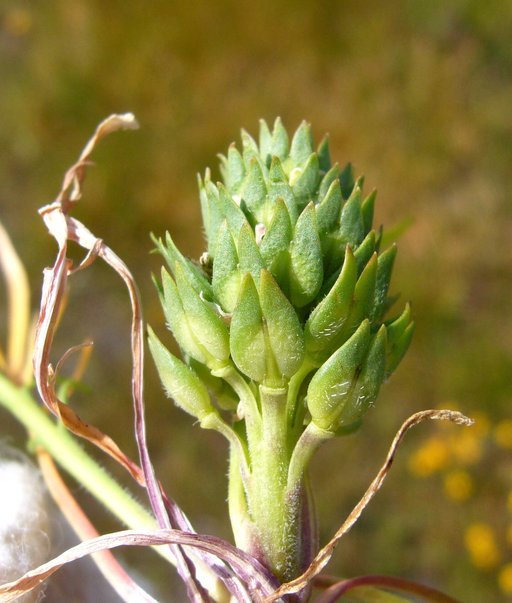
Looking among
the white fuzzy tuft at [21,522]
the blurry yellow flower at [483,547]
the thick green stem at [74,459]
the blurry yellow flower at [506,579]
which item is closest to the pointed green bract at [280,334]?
the thick green stem at [74,459]

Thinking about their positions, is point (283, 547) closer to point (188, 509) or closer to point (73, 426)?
point (73, 426)

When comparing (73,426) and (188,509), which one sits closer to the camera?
(73,426)

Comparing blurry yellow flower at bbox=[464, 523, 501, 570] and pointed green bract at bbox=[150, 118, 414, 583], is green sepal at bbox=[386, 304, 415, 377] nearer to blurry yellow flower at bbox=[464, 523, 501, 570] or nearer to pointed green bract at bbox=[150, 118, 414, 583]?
pointed green bract at bbox=[150, 118, 414, 583]

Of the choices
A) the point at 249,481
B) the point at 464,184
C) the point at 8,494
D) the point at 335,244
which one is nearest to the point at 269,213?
the point at 335,244

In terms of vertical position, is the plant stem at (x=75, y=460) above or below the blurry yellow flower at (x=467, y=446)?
above

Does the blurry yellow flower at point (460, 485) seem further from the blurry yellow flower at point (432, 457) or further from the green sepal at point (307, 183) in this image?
the green sepal at point (307, 183)

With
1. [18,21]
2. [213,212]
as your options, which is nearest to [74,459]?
[213,212]

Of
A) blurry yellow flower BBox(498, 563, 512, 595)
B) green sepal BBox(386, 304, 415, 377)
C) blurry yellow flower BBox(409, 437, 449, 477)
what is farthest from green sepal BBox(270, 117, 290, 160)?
blurry yellow flower BBox(409, 437, 449, 477)
